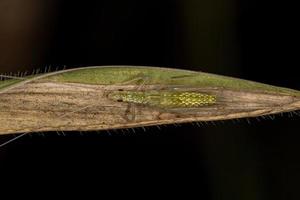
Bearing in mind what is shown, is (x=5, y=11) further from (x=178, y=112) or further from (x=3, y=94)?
(x=178, y=112)

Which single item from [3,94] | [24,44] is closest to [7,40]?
[24,44]

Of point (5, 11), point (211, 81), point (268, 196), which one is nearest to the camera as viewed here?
point (211, 81)

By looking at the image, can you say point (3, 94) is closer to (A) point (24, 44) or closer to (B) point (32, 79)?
(B) point (32, 79)

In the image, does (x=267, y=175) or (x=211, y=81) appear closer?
(x=211, y=81)

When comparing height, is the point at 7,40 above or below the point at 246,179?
above

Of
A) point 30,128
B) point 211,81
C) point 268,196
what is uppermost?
point 211,81

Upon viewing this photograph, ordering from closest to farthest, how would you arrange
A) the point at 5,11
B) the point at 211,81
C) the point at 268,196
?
the point at 211,81, the point at 268,196, the point at 5,11
